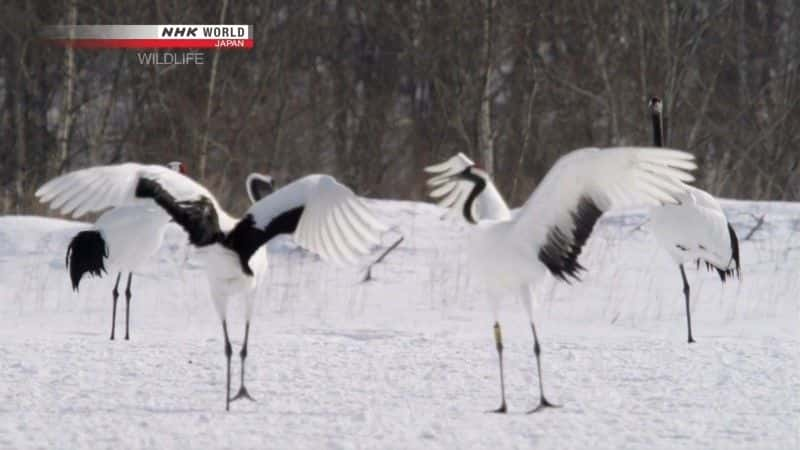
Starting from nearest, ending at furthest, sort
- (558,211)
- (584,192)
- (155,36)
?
(584,192) < (558,211) < (155,36)

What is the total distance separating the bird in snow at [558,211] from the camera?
22.0 ft

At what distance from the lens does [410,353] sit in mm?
9273

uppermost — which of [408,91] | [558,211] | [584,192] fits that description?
[408,91]

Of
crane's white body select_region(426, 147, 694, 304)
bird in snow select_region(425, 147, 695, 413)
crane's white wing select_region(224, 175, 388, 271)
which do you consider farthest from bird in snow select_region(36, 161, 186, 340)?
crane's white body select_region(426, 147, 694, 304)

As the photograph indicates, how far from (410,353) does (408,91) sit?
736 inches

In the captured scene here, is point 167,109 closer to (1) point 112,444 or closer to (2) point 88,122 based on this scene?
(2) point 88,122

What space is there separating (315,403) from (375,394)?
471 mm

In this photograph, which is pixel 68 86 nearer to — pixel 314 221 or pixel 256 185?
pixel 256 185

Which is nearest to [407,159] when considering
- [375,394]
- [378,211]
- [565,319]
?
[378,211]

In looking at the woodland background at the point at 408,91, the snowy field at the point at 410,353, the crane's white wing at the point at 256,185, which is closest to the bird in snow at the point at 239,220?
the snowy field at the point at 410,353

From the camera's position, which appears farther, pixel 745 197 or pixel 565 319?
pixel 745 197

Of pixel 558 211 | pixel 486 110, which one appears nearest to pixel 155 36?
pixel 486 110

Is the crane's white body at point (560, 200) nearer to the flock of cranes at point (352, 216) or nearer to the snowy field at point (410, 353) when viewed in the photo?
the flock of cranes at point (352, 216)

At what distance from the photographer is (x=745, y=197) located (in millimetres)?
23297
